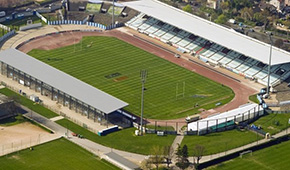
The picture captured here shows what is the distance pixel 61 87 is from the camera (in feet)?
598

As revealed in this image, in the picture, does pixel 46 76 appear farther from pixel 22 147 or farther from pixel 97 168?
pixel 97 168

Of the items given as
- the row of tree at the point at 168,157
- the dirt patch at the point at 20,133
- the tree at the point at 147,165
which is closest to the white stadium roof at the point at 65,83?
the dirt patch at the point at 20,133

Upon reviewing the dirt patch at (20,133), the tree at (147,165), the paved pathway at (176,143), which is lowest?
the dirt patch at (20,133)

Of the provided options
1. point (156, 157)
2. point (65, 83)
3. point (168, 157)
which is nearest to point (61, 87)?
point (65, 83)

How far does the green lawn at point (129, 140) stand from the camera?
533 ft

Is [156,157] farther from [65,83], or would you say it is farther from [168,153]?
[65,83]

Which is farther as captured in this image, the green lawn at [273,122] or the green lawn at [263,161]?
the green lawn at [273,122]

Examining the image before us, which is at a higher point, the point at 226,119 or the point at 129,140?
the point at 226,119

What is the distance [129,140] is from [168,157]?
42.5 ft

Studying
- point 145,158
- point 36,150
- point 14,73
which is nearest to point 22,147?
point 36,150

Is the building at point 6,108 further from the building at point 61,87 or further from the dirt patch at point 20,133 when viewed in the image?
the building at point 61,87

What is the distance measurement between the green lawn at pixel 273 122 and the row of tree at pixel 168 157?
22960 millimetres

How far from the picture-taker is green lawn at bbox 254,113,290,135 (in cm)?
17300

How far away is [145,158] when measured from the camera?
158 meters
